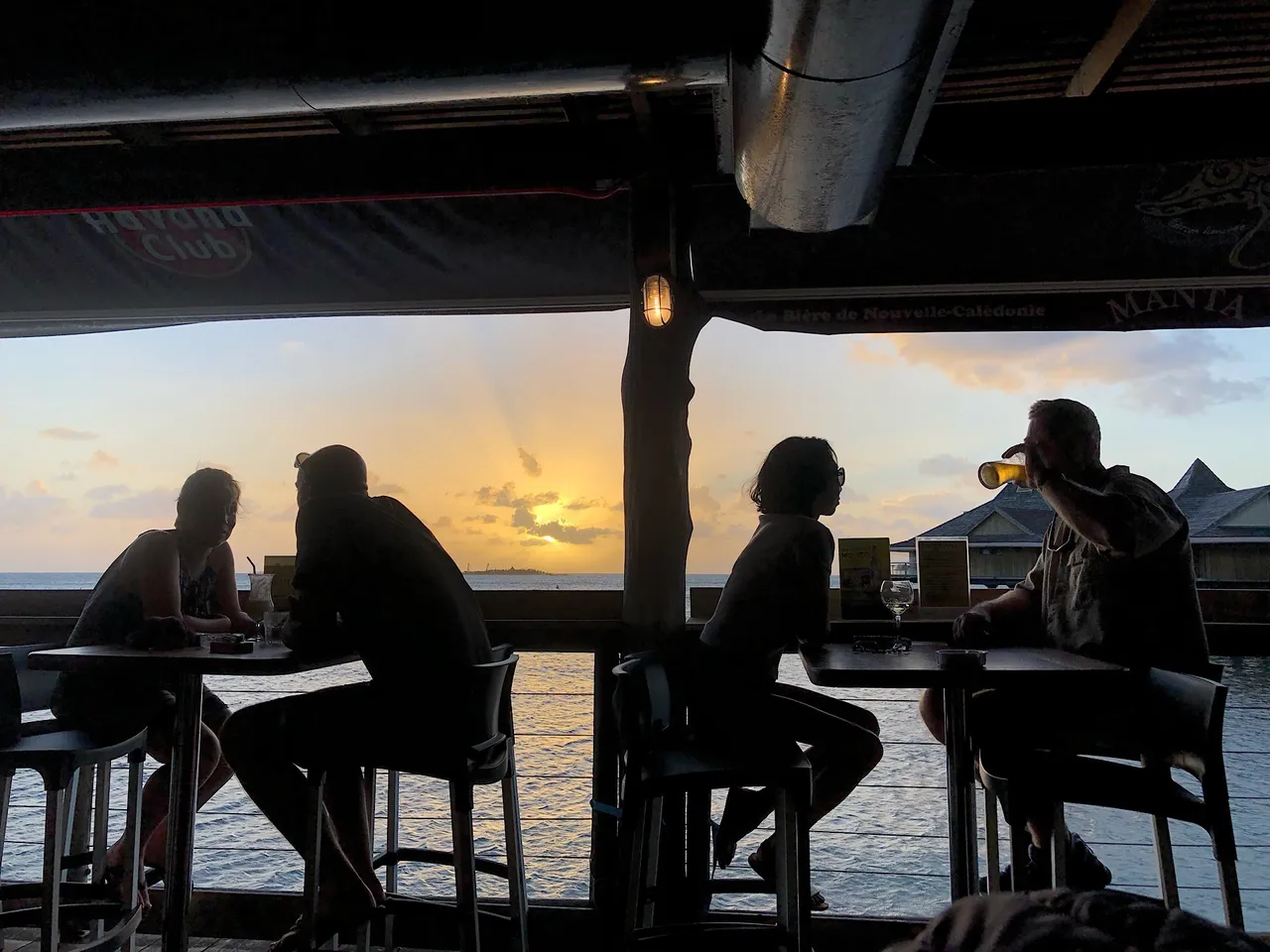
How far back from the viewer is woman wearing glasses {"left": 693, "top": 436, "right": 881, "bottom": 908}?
224cm

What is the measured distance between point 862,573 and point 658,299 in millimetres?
1171

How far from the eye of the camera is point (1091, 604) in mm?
2492

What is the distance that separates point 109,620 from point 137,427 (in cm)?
3047

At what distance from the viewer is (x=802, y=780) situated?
1.87 meters

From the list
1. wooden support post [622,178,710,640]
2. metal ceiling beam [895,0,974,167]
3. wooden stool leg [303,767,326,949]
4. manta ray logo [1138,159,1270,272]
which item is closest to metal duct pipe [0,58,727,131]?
metal ceiling beam [895,0,974,167]

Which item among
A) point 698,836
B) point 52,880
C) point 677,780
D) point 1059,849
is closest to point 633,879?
point 677,780

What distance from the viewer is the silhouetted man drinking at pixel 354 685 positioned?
2119 mm

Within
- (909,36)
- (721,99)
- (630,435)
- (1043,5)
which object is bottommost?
(630,435)

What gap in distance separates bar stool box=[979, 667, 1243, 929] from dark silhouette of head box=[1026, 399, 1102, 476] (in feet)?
2.36

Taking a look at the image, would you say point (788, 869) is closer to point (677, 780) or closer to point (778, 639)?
point (677, 780)

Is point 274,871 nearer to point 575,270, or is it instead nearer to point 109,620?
point 109,620

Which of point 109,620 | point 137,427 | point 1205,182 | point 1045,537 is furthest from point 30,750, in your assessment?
point 137,427

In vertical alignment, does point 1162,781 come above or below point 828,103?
below

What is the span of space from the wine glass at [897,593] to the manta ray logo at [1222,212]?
186cm
